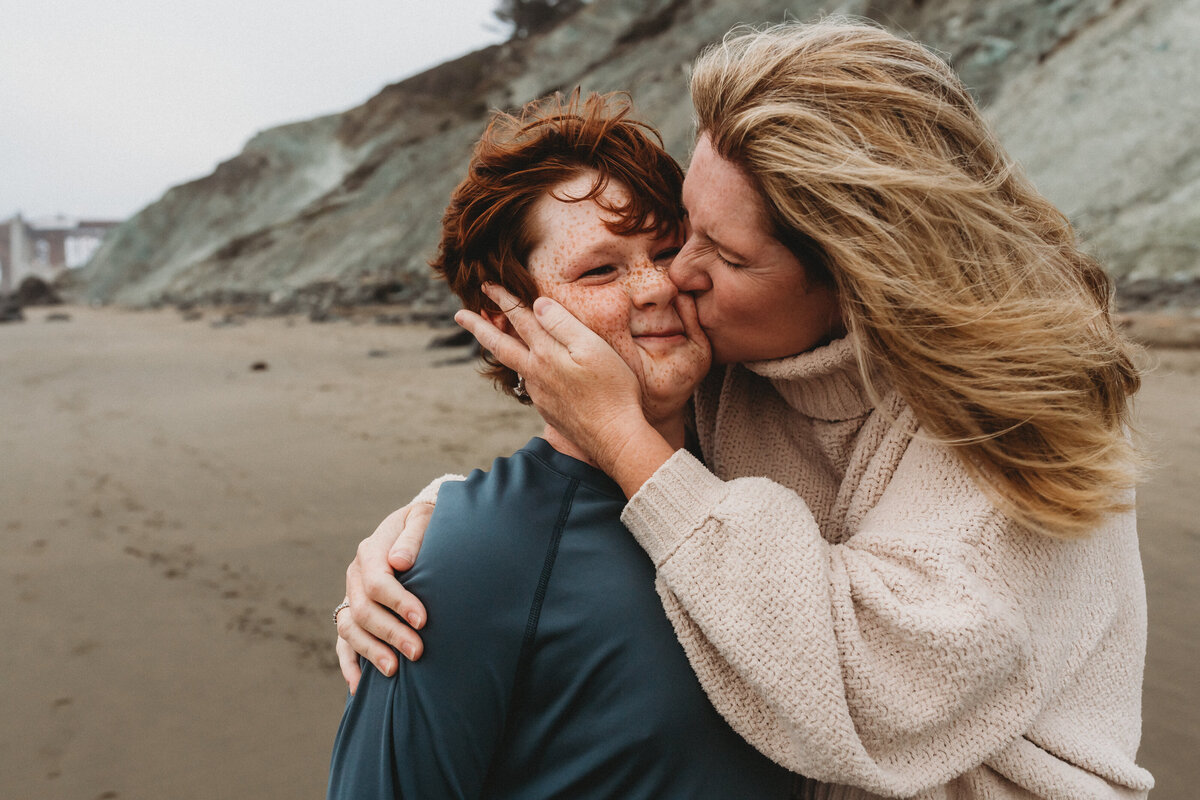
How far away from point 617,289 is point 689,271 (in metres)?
0.18

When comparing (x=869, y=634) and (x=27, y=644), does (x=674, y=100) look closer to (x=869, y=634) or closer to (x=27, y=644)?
(x=27, y=644)

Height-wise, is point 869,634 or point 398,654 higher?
point 869,634

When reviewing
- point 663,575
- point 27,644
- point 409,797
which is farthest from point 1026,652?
point 27,644

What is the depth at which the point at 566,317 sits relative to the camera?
6.29ft

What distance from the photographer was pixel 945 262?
173 centimetres

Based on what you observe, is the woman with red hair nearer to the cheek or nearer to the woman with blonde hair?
the woman with blonde hair

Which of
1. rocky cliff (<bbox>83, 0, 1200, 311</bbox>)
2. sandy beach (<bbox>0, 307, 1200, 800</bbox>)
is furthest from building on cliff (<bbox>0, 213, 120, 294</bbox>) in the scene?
sandy beach (<bbox>0, 307, 1200, 800</bbox>)

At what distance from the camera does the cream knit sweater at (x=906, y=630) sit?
141 cm

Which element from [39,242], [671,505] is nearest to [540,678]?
[671,505]

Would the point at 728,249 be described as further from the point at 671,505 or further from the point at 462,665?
the point at 462,665

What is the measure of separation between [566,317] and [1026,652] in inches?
44.1

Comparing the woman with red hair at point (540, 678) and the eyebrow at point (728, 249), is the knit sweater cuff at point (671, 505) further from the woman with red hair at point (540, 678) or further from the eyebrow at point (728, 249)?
the eyebrow at point (728, 249)

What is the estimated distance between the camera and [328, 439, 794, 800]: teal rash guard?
157 cm

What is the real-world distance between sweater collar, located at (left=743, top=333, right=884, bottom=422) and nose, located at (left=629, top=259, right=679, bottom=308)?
12.3 inches
